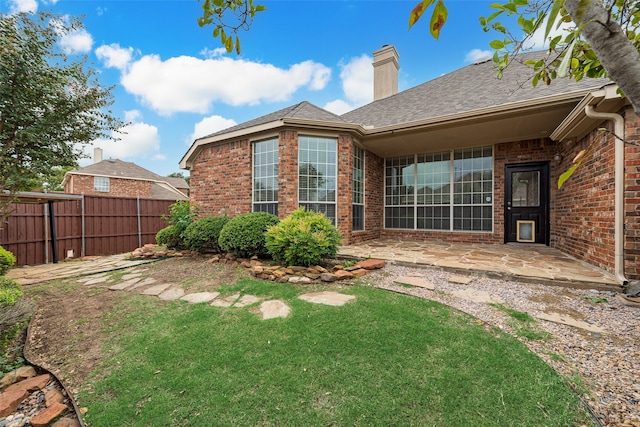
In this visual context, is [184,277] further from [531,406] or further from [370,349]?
[531,406]

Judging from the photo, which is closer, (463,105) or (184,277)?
(184,277)

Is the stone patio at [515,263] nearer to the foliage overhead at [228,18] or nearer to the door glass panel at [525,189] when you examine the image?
the door glass panel at [525,189]

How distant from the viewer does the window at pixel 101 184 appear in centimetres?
1767

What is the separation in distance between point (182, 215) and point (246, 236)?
9.59 feet

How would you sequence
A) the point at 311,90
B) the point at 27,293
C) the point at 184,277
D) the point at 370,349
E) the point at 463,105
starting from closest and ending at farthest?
the point at 370,349 → the point at 27,293 → the point at 184,277 → the point at 463,105 → the point at 311,90

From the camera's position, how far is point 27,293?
3945mm

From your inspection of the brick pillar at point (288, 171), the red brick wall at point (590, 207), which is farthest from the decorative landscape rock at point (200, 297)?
the red brick wall at point (590, 207)

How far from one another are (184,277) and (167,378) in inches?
108

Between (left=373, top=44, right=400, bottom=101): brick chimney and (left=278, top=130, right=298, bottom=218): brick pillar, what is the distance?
564 cm

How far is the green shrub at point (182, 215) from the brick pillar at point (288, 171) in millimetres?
2475

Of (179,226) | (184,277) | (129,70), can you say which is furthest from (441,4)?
(129,70)

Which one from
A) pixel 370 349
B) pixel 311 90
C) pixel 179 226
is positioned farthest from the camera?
pixel 311 90

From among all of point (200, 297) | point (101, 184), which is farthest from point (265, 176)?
point (101, 184)

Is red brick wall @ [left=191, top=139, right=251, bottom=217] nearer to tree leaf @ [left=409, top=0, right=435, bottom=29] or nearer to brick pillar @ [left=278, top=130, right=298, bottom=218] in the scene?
brick pillar @ [left=278, top=130, right=298, bottom=218]
